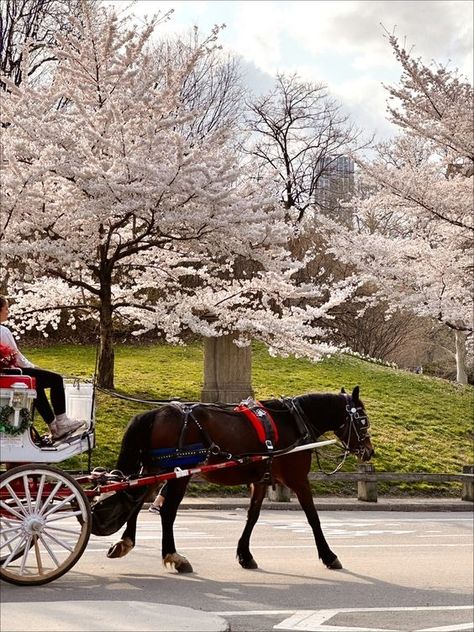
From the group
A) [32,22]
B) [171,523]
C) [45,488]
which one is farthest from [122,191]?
[32,22]

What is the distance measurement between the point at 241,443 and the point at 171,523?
1.02 m

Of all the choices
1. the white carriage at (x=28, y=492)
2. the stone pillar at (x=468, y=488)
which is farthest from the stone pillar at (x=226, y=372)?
the white carriage at (x=28, y=492)

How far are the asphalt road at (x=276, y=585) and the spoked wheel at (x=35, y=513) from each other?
16 cm

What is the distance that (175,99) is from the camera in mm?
21406

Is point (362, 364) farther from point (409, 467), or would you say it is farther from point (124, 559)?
point (124, 559)

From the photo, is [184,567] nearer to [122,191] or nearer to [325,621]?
[325,621]

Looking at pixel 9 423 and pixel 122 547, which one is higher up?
pixel 9 423

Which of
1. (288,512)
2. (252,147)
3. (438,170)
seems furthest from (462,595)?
(252,147)

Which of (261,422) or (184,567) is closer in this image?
(184,567)

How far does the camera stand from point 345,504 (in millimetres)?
18312

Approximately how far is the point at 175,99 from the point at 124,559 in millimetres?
13232

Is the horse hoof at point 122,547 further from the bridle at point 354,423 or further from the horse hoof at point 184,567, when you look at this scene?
the bridle at point 354,423

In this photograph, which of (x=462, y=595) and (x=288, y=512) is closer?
(x=462, y=595)

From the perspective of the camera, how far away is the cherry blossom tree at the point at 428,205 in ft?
69.4
